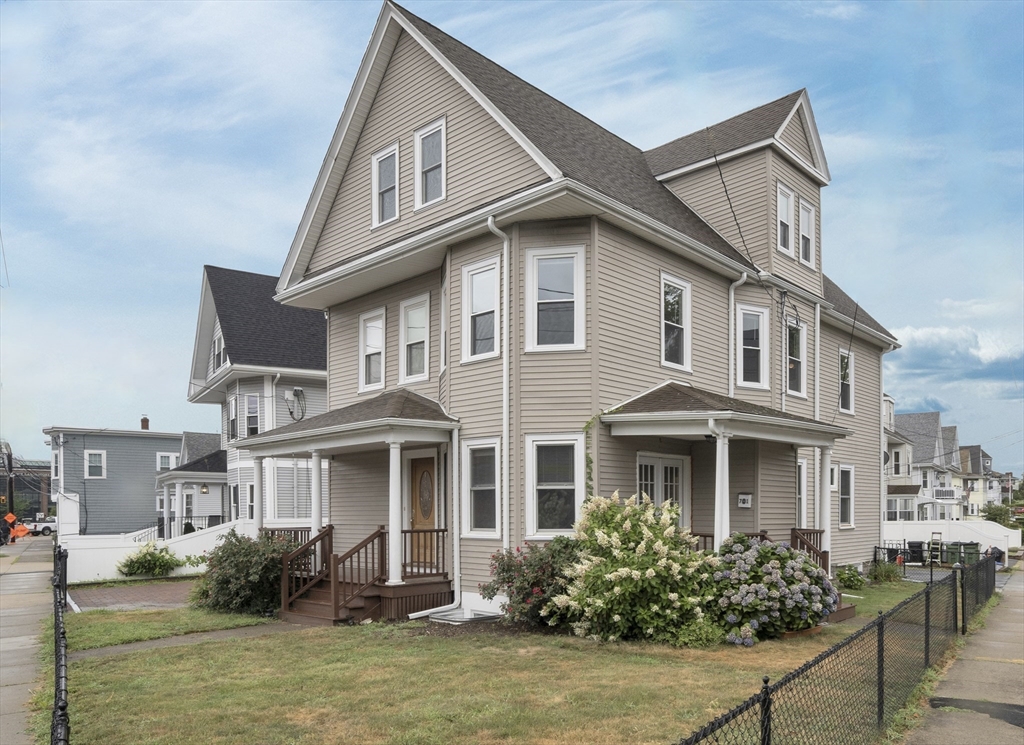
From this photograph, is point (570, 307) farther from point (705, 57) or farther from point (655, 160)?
point (655, 160)

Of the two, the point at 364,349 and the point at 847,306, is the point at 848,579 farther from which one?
the point at 364,349

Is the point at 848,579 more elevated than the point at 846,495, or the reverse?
the point at 846,495

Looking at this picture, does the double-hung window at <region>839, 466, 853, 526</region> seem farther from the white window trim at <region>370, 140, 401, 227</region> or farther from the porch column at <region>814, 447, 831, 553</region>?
the white window trim at <region>370, 140, 401, 227</region>

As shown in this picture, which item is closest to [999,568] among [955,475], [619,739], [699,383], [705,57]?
[699,383]

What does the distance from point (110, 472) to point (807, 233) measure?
1615 inches

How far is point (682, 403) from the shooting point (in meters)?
13.2

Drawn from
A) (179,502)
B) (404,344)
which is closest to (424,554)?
(404,344)

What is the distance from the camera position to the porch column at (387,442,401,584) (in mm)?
13391

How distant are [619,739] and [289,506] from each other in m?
21.8

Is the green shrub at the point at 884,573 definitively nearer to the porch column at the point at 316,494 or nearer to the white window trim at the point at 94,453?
the porch column at the point at 316,494

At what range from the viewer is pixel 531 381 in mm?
13352

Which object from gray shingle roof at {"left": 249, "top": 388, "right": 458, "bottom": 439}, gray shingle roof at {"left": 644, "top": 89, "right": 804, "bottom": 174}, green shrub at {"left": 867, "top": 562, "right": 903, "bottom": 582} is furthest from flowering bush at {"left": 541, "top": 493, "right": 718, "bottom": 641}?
green shrub at {"left": 867, "top": 562, "right": 903, "bottom": 582}

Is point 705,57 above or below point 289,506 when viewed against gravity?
above

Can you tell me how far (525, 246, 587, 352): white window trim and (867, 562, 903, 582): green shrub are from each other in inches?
511
